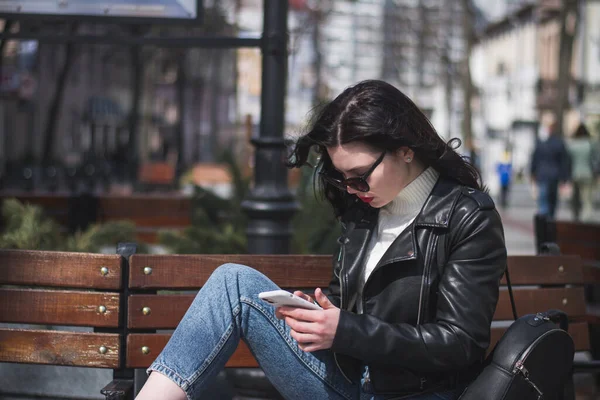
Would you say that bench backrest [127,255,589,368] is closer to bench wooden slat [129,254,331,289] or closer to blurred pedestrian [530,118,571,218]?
bench wooden slat [129,254,331,289]

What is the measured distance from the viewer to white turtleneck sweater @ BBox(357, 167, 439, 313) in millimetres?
2980

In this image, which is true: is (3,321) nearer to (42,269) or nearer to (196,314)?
(42,269)

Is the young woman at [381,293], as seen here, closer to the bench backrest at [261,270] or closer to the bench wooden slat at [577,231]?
the bench backrest at [261,270]

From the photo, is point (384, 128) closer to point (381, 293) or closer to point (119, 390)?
point (381, 293)

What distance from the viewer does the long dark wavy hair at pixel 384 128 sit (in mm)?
2857

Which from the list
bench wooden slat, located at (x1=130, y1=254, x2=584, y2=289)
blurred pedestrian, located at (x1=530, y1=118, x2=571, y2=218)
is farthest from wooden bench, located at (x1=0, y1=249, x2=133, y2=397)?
blurred pedestrian, located at (x1=530, y1=118, x2=571, y2=218)

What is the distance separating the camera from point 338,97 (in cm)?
293

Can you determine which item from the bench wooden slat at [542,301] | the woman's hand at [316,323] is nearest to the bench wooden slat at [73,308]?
the woman's hand at [316,323]

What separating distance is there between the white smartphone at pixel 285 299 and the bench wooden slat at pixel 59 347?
0.88 m

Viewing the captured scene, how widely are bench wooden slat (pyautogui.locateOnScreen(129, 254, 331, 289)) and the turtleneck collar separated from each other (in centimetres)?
61

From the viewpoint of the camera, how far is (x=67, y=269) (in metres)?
3.35

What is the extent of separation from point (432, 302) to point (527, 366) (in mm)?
332

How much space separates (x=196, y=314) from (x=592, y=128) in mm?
23464

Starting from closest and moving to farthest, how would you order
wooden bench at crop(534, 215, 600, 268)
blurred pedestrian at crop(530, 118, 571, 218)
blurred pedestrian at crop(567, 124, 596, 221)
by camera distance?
wooden bench at crop(534, 215, 600, 268)
blurred pedestrian at crop(530, 118, 571, 218)
blurred pedestrian at crop(567, 124, 596, 221)
